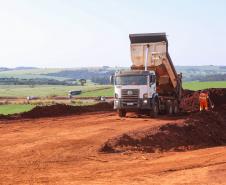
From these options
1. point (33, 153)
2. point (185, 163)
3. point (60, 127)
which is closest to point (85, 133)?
point (60, 127)

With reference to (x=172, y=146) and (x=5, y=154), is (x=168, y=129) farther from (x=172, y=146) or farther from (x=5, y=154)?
(x=5, y=154)

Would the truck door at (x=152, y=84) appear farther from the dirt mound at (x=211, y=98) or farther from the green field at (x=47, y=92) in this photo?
the green field at (x=47, y=92)

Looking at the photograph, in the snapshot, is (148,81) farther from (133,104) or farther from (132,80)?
(133,104)

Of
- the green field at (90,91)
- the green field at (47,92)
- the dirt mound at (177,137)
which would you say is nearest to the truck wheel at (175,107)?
the dirt mound at (177,137)

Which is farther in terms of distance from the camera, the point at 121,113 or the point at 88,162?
the point at 121,113

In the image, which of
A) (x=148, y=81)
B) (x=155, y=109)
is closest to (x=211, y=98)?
(x=155, y=109)

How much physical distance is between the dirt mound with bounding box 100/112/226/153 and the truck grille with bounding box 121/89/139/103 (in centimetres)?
348

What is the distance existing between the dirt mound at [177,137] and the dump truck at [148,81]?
3.05 m

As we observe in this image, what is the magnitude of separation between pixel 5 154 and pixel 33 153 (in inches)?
39.9

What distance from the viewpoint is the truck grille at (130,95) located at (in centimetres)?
2774

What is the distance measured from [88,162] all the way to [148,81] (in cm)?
1231

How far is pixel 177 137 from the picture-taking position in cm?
2247

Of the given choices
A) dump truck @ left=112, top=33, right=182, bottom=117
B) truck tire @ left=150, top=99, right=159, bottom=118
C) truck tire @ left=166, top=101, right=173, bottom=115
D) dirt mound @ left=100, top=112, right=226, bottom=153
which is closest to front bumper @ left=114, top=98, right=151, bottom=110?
dump truck @ left=112, top=33, right=182, bottom=117

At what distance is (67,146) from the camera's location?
18.7 metres
